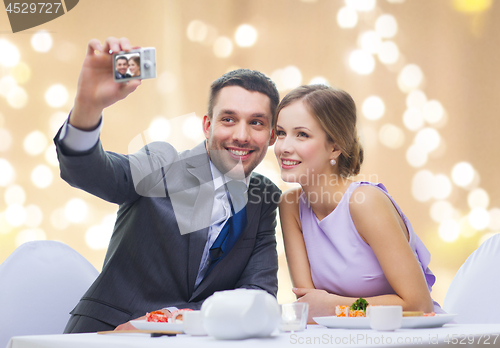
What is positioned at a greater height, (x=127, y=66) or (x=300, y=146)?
(x=127, y=66)

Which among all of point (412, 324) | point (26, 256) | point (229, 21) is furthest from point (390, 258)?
point (229, 21)

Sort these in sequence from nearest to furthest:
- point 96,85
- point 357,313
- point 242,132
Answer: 1. point 357,313
2. point 96,85
3. point 242,132

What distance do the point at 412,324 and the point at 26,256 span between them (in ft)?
3.14

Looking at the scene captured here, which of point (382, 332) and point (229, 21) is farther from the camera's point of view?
point (229, 21)

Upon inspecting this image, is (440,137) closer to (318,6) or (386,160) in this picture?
(386,160)

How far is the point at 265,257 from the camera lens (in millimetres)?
1255

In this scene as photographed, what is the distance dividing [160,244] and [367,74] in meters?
1.52

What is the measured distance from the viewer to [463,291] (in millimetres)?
1301

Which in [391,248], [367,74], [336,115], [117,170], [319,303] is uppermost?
[367,74]

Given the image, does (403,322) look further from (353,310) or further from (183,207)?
(183,207)

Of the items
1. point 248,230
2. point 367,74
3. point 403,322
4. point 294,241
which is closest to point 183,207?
point 248,230

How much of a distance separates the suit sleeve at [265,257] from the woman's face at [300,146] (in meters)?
0.16

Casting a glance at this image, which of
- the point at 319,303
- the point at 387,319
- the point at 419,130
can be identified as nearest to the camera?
the point at 387,319

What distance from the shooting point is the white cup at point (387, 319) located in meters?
0.64
